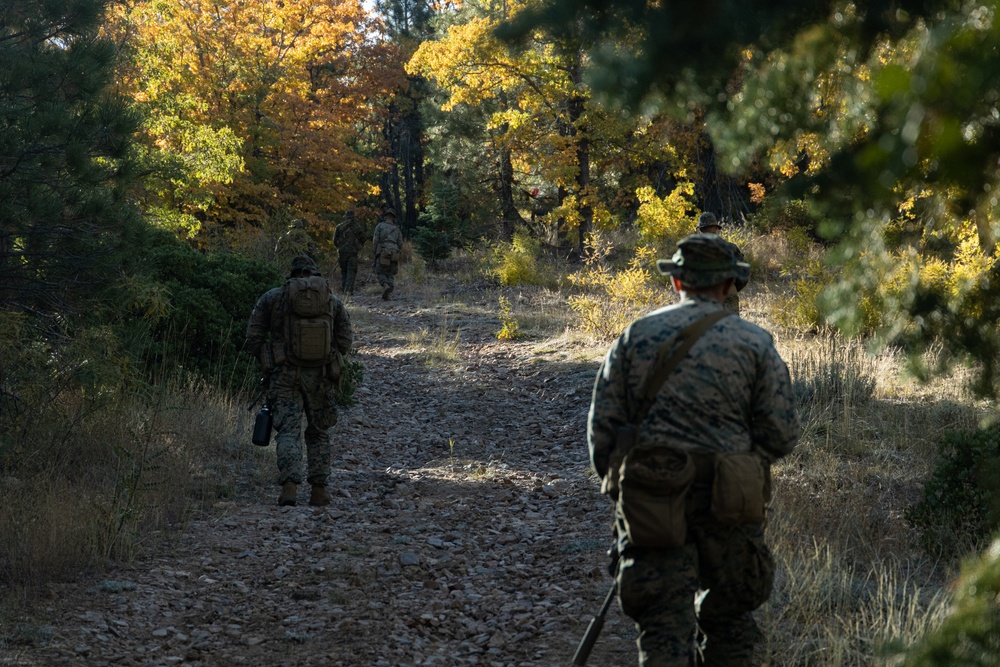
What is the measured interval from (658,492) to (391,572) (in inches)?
132

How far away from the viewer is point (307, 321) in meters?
8.12

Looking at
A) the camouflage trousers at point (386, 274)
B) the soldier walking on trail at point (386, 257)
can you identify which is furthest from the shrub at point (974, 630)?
the camouflage trousers at point (386, 274)

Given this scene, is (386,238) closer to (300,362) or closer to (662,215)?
(662,215)

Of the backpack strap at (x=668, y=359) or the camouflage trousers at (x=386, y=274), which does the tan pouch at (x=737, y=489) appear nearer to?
the backpack strap at (x=668, y=359)

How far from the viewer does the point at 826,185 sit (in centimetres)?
206

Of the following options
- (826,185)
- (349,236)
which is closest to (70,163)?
(826,185)

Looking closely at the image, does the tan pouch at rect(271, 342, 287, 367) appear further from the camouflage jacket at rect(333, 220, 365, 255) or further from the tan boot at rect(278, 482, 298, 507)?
the camouflage jacket at rect(333, 220, 365, 255)

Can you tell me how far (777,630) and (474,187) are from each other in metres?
25.9

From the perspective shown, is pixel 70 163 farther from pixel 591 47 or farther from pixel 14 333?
pixel 591 47

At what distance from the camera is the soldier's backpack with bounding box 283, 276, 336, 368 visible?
319 inches

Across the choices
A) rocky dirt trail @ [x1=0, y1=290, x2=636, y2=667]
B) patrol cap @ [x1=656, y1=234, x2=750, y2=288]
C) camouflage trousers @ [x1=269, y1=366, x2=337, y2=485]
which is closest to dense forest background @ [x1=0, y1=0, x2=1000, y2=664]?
patrol cap @ [x1=656, y1=234, x2=750, y2=288]

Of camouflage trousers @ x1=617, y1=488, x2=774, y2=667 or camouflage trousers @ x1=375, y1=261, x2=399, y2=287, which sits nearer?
camouflage trousers @ x1=617, y1=488, x2=774, y2=667

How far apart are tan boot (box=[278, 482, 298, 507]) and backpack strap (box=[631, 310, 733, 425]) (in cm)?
497

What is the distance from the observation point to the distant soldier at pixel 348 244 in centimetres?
2125
